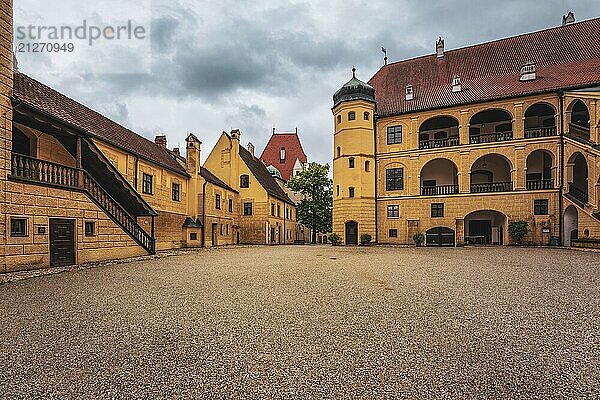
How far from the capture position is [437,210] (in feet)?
104

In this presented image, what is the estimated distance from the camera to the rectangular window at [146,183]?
23.6 metres

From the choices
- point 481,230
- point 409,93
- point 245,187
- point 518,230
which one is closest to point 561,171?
point 518,230

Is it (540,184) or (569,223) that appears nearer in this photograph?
(569,223)

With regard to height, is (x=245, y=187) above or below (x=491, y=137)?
below

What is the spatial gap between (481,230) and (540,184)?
5.60 m

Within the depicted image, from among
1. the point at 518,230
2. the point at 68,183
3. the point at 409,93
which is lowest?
the point at 518,230

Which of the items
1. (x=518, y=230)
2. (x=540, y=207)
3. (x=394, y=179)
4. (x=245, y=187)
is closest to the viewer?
(x=518, y=230)

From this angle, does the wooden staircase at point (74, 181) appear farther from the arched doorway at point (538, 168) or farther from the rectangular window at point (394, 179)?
the arched doorway at point (538, 168)

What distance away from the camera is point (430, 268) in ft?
43.0

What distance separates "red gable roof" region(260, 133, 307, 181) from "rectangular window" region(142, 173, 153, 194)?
45.4m

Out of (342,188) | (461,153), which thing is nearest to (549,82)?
(461,153)

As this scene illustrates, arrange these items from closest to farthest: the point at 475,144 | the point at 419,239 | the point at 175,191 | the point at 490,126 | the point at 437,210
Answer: the point at 175,191
the point at 419,239
the point at 475,144
the point at 437,210
the point at 490,126

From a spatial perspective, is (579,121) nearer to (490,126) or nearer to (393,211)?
(490,126)

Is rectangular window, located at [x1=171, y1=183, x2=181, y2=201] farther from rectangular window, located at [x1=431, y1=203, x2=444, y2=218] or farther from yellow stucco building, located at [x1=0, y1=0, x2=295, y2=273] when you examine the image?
rectangular window, located at [x1=431, y1=203, x2=444, y2=218]
